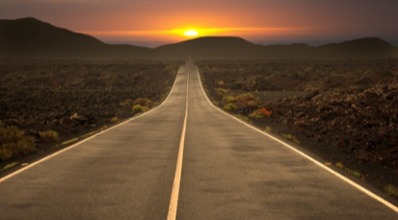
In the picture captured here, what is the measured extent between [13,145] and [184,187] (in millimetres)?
9107

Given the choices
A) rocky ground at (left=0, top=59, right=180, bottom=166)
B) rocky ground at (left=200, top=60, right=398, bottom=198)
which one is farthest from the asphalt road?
rocky ground at (left=0, top=59, right=180, bottom=166)

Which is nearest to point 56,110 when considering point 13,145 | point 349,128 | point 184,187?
point 349,128

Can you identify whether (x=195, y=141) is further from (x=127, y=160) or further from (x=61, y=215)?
(x=61, y=215)

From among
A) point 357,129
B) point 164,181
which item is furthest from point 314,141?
point 164,181

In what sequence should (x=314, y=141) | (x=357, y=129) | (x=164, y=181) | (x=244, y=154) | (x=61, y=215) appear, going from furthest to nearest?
(x=357, y=129)
(x=314, y=141)
(x=244, y=154)
(x=164, y=181)
(x=61, y=215)

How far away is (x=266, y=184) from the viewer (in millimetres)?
11633

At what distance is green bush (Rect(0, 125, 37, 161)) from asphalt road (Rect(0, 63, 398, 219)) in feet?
5.41

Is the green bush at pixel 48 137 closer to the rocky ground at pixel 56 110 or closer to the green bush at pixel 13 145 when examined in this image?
the rocky ground at pixel 56 110

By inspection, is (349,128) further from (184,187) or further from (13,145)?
(184,187)

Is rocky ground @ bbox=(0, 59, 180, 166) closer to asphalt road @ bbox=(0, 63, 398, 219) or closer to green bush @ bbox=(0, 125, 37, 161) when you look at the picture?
green bush @ bbox=(0, 125, 37, 161)

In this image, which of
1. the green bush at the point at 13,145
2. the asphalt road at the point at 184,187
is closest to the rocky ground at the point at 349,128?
the asphalt road at the point at 184,187

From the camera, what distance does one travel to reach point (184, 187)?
37.1 ft

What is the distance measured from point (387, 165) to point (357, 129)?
334 inches

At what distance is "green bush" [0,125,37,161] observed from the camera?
16.9 m
